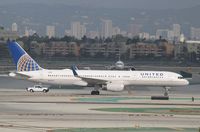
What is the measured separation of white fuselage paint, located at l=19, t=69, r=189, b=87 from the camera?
95.8 m

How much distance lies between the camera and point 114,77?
9612cm

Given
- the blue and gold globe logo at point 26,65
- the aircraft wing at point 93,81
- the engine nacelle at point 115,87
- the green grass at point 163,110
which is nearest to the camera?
the green grass at point 163,110

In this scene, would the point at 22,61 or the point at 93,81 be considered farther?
the point at 22,61

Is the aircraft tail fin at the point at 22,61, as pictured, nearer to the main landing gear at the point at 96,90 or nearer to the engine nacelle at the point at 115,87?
the main landing gear at the point at 96,90

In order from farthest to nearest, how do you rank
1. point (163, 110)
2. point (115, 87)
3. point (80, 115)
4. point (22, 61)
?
point (22, 61), point (115, 87), point (163, 110), point (80, 115)

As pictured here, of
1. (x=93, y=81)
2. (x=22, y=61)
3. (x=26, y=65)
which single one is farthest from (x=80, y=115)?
(x=22, y=61)

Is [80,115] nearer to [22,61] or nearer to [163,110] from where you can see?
[163,110]

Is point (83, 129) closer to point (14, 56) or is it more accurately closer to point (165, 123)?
point (165, 123)

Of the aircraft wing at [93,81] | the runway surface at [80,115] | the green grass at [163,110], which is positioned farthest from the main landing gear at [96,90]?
the green grass at [163,110]

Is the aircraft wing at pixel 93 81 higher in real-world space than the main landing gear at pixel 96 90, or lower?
higher

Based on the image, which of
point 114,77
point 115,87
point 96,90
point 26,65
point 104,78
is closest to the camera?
point 115,87

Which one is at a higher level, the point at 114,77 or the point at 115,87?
the point at 114,77

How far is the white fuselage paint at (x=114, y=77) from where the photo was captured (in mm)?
95812

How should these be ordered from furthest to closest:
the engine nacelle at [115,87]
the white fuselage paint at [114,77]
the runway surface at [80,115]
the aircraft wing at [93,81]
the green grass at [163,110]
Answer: the white fuselage paint at [114,77], the aircraft wing at [93,81], the engine nacelle at [115,87], the green grass at [163,110], the runway surface at [80,115]
